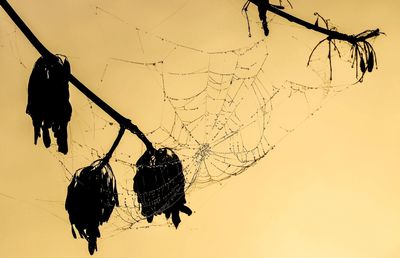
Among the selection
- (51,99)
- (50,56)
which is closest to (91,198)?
(51,99)

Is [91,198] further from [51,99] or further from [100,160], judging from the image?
[51,99]

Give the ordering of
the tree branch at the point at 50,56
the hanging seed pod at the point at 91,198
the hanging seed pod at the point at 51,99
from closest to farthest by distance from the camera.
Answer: the tree branch at the point at 50,56, the hanging seed pod at the point at 51,99, the hanging seed pod at the point at 91,198

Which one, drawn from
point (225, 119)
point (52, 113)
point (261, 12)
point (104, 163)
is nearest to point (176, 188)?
point (104, 163)

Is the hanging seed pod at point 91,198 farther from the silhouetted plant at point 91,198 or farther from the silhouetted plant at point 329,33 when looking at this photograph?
the silhouetted plant at point 329,33

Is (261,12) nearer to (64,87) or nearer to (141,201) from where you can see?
(64,87)

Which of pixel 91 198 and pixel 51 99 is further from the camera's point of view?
pixel 91 198

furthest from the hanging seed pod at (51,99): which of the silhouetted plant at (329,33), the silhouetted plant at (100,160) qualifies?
the silhouetted plant at (329,33)
